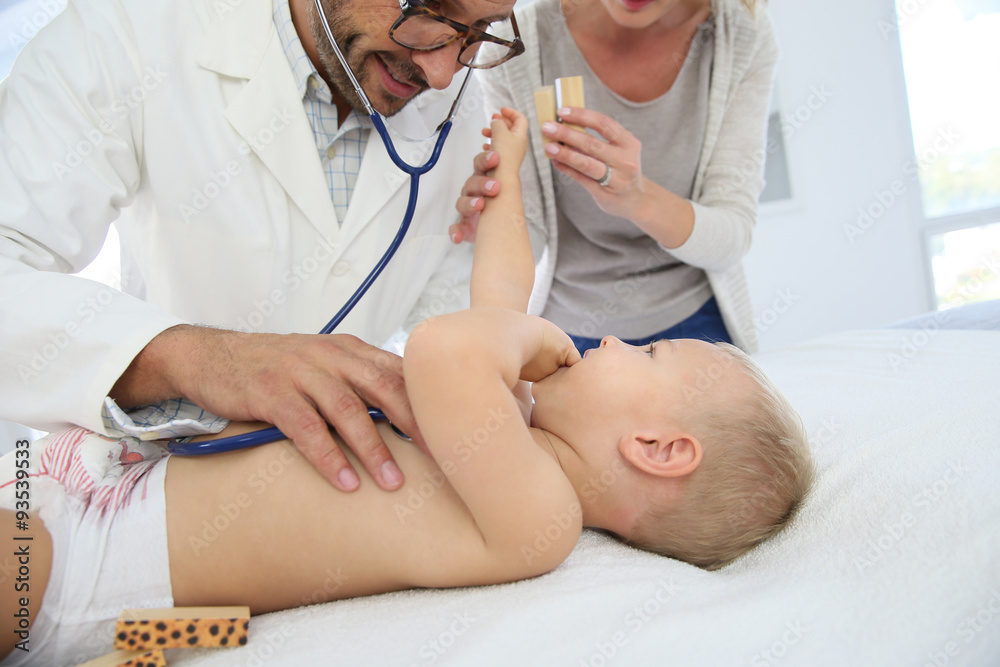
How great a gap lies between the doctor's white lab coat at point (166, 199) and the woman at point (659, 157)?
1.20 ft

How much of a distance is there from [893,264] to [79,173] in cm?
429

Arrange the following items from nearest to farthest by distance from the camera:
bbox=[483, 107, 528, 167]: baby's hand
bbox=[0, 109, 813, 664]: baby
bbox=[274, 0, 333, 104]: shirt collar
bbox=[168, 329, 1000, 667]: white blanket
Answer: bbox=[168, 329, 1000, 667]: white blanket, bbox=[0, 109, 813, 664]: baby, bbox=[274, 0, 333, 104]: shirt collar, bbox=[483, 107, 528, 167]: baby's hand

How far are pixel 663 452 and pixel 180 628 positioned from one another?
699 millimetres

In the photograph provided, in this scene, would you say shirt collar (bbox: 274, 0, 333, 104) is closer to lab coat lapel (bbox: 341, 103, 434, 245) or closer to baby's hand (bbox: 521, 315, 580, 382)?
lab coat lapel (bbox: 341, 103, 434, 245)

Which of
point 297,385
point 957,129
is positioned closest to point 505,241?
point 297,385

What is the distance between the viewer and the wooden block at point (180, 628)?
2.31 ft

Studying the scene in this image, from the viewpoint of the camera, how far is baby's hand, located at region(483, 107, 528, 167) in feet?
4.51

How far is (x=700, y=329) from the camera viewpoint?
1.77 meters

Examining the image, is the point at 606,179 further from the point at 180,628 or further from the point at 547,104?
the point at 180,628

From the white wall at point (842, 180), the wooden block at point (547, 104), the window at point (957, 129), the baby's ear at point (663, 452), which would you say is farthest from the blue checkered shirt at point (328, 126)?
the window at point (957, 129)

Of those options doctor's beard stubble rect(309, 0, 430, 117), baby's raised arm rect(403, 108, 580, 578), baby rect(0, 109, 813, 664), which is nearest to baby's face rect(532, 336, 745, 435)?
baby rect(0, 109, 813, 664)

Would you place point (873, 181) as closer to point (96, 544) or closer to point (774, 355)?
point (774, 355)

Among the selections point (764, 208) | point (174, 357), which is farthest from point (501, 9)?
point (764, 208)

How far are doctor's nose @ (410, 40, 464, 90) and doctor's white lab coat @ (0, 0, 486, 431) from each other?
234mm
